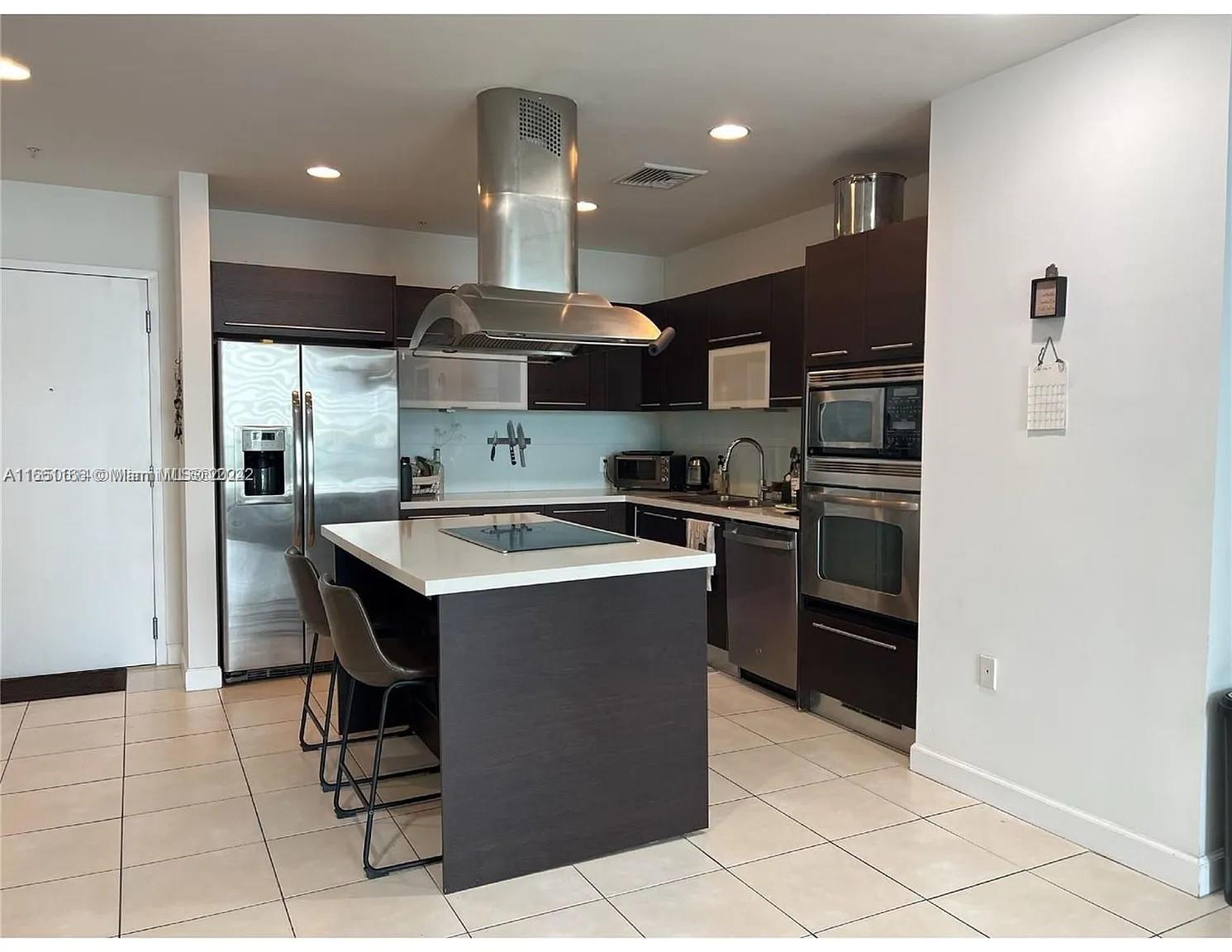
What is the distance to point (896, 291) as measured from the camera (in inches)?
137

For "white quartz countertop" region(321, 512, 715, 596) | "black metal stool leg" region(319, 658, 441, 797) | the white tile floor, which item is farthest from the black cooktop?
the white tile floor

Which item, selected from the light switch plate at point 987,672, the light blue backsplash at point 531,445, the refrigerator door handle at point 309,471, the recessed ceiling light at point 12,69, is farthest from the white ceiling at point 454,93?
the light switch plate at point 987,672

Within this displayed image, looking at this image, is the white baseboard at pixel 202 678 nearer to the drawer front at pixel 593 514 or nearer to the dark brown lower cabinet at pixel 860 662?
the drawer front at pixel 593 514

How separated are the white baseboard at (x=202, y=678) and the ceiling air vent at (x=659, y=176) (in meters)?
3.16

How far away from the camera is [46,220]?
449cm

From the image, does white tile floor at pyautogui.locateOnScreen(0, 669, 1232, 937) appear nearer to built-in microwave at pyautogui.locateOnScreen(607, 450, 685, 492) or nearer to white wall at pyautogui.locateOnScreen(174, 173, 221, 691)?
white wall at pyautogui.locateOnScreen(174, 173, 221, 691)

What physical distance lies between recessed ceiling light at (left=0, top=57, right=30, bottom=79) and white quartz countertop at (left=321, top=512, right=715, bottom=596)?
190 cm

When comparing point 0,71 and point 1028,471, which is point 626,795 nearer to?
point 1028,471

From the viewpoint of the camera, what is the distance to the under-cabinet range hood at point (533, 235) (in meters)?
3.12

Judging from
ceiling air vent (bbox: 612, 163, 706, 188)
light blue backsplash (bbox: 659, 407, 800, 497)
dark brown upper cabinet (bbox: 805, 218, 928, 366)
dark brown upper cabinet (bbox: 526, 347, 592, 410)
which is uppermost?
ceiling air vent (bbox: 612, 163, 706, 188)

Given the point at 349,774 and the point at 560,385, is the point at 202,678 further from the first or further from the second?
the point at 560,385

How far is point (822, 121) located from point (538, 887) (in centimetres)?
290

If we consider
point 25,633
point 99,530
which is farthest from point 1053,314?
point 25,633

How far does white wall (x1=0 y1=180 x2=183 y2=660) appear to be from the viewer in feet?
14.6
